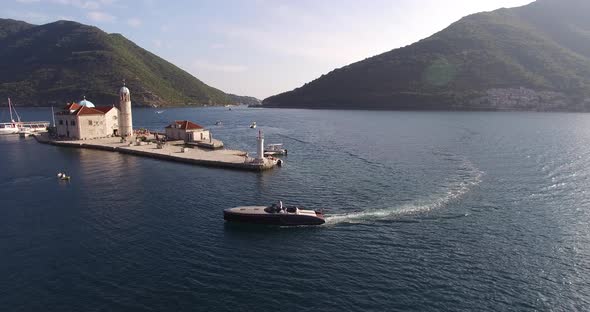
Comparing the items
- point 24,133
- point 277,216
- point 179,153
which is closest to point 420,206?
point 277,216

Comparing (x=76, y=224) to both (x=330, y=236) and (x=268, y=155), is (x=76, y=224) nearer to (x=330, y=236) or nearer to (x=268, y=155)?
(x=330, y=236)

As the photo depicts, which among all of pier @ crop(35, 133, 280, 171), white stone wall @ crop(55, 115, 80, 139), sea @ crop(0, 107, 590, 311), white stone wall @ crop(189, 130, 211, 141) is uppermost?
white stone wall @ crop(55, 115, 80, 139)

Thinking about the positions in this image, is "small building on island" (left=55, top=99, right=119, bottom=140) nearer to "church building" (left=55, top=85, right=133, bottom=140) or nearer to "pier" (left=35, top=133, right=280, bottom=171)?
"church building" (left=55, top=85, right=133, bottom=140)

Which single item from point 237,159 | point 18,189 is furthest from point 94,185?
point 237,159

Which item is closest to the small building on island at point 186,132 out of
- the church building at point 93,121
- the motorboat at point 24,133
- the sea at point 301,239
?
the church building at point 93,121

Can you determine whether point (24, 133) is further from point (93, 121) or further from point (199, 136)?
point (199, 136)

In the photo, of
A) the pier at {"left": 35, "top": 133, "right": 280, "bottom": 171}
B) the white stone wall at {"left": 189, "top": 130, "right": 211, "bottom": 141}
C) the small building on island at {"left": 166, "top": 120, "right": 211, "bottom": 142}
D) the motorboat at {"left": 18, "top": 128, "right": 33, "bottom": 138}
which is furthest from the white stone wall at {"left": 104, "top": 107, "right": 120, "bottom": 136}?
the motorboat at {"left": 18, "top": 128, "right": 33, "bottom": 138}

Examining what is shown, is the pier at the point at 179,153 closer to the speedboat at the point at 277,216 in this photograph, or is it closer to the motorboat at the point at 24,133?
the motorboat at the point at 24,133
